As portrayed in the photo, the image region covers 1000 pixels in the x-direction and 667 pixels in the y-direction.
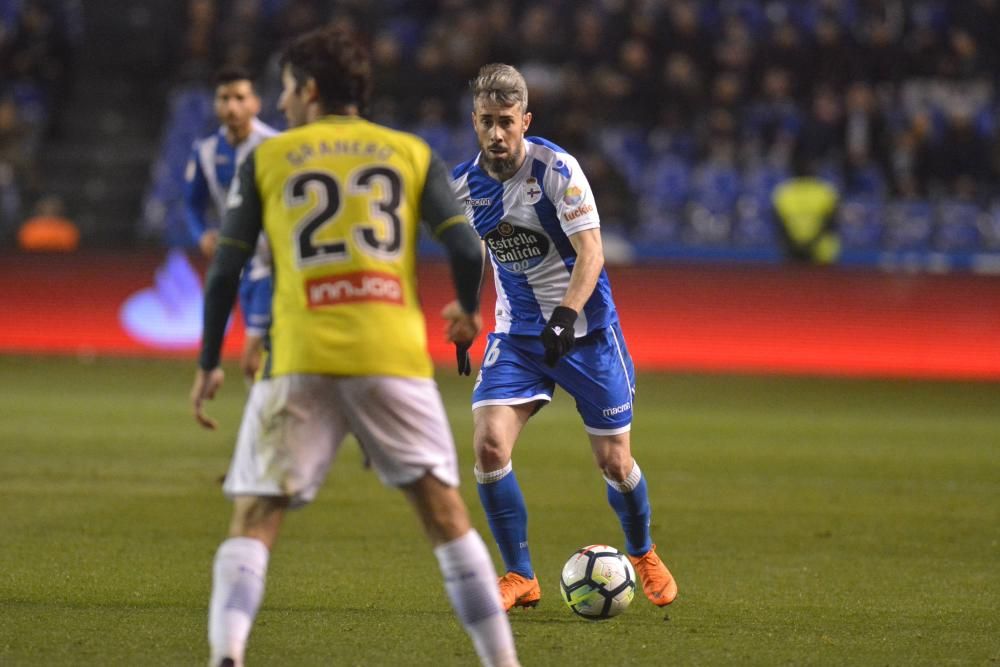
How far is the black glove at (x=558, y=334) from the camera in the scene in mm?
5719

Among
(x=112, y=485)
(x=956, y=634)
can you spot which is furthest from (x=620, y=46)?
(x=956, y=634)

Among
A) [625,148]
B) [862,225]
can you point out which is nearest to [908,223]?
[862,225]

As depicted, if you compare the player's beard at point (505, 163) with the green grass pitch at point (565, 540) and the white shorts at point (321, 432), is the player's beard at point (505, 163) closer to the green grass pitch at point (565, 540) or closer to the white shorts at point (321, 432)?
the green grass pitch at point (565, 540)

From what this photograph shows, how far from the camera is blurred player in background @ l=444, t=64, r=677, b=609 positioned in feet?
20.7

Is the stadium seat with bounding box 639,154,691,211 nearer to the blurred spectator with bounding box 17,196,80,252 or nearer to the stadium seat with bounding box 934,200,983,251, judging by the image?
the stadium seat with bounding box 934,200,983,251

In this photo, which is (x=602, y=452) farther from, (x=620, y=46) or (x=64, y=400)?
(x=620, y=46)

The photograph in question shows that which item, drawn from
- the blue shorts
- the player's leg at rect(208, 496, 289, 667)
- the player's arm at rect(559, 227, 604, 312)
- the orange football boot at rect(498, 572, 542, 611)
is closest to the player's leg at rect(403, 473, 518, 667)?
the player's leg at rect(208, 496, 289, 667)

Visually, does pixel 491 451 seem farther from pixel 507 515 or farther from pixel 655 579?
pixel 655 579

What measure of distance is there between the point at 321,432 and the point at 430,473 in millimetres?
332

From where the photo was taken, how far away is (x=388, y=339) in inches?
174

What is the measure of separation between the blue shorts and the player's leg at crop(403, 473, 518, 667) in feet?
6.47

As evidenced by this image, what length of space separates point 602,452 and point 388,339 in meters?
2.32

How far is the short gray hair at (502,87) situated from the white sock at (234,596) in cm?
242

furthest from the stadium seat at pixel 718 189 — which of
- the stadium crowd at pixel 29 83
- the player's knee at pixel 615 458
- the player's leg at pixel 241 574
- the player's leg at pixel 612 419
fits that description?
the player's leg at pixel 241 574
